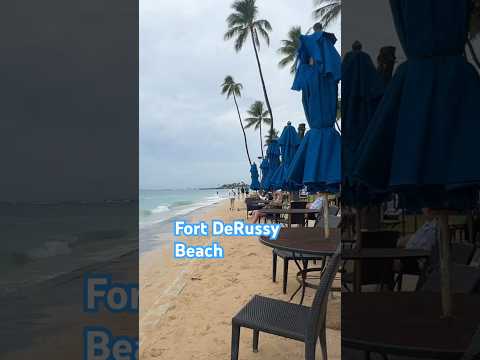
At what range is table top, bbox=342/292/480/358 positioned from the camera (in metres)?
0.99

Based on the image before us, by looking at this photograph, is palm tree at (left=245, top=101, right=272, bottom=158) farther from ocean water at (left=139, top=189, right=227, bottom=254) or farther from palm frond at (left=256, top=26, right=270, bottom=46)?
palm frond at (left=256, top=26, right=270, bottom=46)

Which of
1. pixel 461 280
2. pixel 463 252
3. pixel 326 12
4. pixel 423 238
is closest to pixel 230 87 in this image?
pixel 326 12

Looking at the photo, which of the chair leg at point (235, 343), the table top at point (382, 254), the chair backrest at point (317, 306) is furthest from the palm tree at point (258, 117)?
the chair backrest at point (317, 306)

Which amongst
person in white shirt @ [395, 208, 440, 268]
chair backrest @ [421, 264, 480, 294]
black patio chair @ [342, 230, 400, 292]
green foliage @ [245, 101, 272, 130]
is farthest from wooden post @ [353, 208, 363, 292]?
green foliage @ [245, 101, 272, 130]

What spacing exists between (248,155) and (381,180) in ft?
106

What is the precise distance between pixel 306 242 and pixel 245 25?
74.1 ft

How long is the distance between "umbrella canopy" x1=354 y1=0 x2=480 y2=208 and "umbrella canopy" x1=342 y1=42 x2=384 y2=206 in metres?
0.86

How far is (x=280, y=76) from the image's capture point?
78.5 ft

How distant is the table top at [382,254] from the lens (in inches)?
90.1

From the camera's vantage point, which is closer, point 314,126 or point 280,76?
point 314,126

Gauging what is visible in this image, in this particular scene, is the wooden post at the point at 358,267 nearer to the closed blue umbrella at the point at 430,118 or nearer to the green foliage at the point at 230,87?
the closed blue umbrella at the point at 430,118
